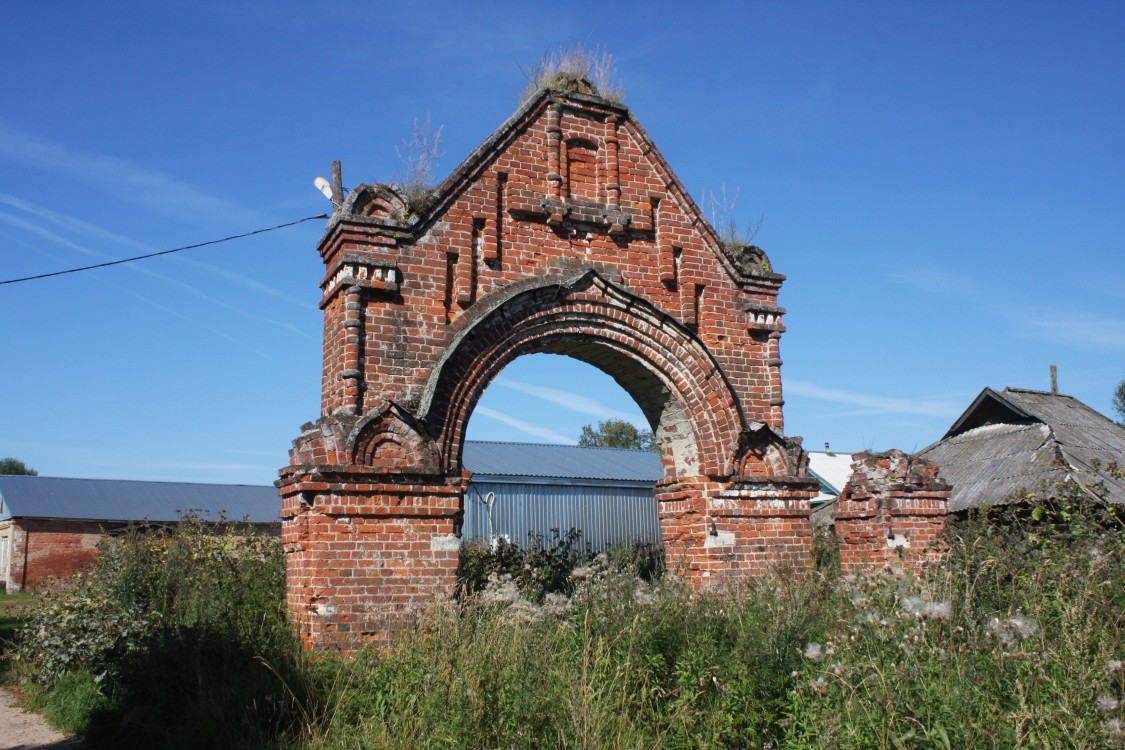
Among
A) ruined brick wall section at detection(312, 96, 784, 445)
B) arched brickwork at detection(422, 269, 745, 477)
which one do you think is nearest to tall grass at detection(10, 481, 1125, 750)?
arched brickwork at detection(422, 269, 745, 477)

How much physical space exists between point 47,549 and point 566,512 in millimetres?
21304

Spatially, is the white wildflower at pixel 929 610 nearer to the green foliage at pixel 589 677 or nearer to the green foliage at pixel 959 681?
the green foliage at pixel 959 681

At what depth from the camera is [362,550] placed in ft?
25.4

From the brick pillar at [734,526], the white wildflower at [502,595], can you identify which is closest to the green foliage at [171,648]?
the white wildflower at [502,595]

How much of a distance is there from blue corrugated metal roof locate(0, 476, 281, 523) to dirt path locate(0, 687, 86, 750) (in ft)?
78.9

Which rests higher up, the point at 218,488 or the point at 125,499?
the point at 218,488

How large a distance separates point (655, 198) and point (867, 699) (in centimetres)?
693

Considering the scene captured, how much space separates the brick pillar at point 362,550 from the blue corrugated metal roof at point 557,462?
15.3 meters

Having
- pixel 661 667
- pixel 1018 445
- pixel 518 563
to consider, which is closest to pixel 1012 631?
pixel 661 667

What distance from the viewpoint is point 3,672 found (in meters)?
11.2

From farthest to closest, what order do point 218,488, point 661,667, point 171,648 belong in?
point 218,488 < point 171,648 < point 661,667

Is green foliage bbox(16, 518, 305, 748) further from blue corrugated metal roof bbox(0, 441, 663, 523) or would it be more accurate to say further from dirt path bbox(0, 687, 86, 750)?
blue corrugated metal roof bbox(0, 441, 663, 523)

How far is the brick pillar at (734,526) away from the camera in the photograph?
930 centimetres

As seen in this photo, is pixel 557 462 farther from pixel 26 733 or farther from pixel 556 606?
pixel 556 606
